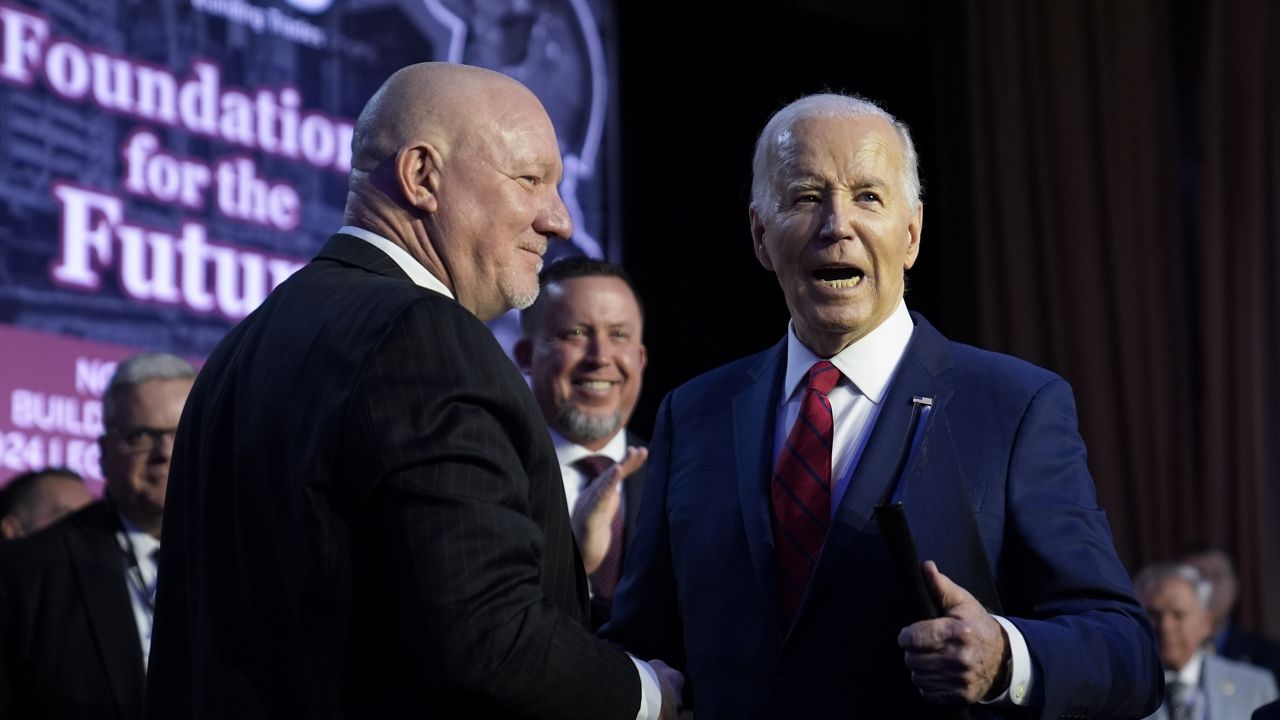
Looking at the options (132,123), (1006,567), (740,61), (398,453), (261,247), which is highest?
(740,61)

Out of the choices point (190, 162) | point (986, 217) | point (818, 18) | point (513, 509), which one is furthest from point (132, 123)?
point (986, 217)

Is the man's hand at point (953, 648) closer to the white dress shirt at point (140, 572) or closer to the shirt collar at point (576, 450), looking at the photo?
the shirt collar at point (576, 450)

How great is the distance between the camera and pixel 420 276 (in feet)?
5.65

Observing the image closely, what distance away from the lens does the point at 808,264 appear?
1.96 meters

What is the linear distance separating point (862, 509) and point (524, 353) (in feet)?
5.18

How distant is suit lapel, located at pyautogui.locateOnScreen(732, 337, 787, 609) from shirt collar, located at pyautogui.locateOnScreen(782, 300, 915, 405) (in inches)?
1.7

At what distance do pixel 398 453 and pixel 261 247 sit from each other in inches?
128

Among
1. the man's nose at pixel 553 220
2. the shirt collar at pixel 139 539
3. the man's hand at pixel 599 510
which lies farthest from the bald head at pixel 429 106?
the shirt collar at pixel 139 539

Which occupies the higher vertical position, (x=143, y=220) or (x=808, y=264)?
(x=143, y=220)

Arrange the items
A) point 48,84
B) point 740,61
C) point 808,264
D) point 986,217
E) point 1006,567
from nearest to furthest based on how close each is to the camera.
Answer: point 1006,567 < point 808,264 < point 48,84 < point 740,61 < point 986,217

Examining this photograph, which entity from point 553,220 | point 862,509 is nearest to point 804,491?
point 862,509

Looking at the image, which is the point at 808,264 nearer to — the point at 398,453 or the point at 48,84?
the point at 398,453

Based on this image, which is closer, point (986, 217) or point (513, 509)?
point (513, 509)

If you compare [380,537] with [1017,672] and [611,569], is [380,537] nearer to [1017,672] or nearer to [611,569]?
[1017,672]
